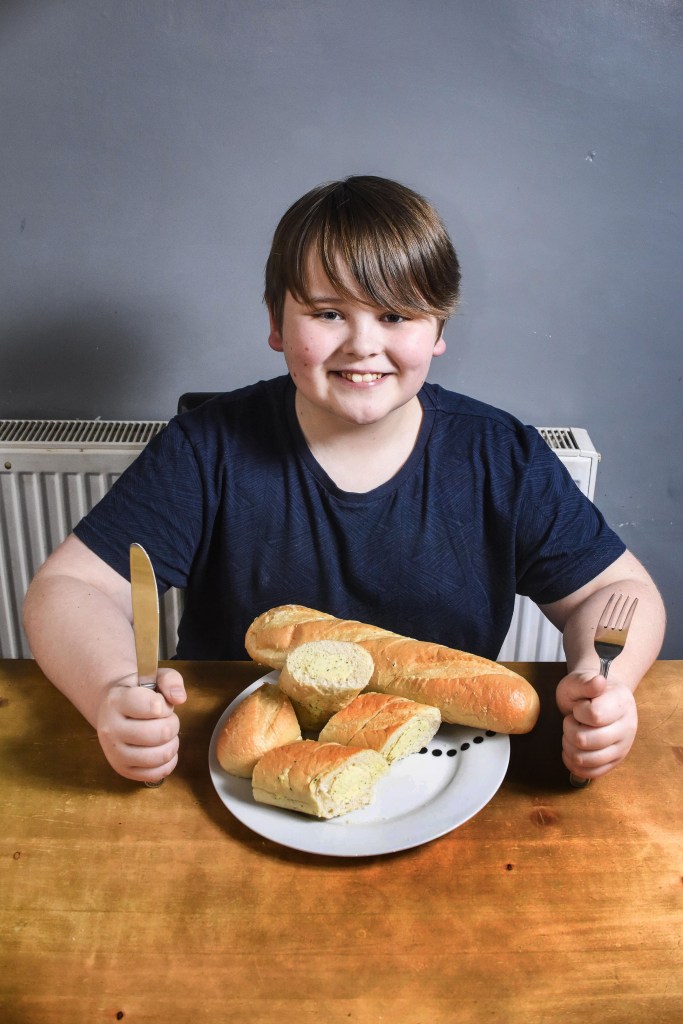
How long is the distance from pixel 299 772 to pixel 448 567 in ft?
1.75

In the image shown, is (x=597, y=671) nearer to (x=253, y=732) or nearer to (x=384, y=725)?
(x=384, y=725)

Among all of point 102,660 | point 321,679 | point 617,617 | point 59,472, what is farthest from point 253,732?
point 59,472

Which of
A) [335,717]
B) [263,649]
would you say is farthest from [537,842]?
[263,649]

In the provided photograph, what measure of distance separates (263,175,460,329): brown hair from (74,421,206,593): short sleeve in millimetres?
273

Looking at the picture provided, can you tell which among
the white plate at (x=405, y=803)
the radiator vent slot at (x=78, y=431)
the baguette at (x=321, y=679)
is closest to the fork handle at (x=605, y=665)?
the white plate at (x=405, y=803)

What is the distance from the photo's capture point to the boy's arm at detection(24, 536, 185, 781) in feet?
2.60

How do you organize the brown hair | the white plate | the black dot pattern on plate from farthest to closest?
the brown hair < the black dot pattern on plate < the white plate

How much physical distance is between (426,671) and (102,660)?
1.09 feet

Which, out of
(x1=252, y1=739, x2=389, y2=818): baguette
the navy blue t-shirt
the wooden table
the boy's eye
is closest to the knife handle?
the wooden table

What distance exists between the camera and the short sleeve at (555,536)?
3.73ft

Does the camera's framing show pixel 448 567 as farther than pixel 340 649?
Yes

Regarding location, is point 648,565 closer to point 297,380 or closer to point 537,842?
point 297,380

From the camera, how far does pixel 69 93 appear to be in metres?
1.56

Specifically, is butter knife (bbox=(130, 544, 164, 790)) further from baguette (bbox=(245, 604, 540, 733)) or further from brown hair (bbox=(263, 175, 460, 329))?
Answer: brown hair (bbox=(263, 175, 460, 329))
